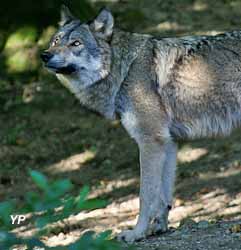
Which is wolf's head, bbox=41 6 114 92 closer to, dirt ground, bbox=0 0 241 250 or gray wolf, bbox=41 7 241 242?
gray wolf, bbox=41 7 241 242

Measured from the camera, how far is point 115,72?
661 cm

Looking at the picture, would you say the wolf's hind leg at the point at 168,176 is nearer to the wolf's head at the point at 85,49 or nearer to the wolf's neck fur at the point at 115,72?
the wolf's neck fur at the point at 115,72

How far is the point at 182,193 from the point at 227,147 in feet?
4.19

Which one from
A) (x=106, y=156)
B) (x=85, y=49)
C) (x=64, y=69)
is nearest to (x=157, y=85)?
(x=85, y=49)

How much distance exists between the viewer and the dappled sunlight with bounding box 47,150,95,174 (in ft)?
33.6

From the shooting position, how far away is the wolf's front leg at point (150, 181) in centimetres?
624

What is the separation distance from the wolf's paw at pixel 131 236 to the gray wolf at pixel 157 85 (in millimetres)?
79

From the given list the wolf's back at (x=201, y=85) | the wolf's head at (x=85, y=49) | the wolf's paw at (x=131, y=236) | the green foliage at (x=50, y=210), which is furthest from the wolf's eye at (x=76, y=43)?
the green foliage at (x=50, y=210)

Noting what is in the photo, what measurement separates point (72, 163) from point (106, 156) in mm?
486

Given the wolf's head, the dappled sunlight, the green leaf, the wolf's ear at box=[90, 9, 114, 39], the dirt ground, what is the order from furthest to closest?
the dappled sunlight, the dirt ground, the wolf's ear at box=[90, 9, 114, 39], the wolf's head, the green leaf

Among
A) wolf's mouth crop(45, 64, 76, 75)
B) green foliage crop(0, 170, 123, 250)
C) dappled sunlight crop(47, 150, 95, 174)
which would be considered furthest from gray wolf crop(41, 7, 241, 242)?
green foliage crop(0, 170, 123, 250)

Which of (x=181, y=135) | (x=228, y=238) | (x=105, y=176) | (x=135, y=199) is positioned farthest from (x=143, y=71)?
(x=105, y=176)

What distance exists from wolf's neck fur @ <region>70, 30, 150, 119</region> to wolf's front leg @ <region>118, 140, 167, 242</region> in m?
0.54

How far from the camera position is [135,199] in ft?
30.1
